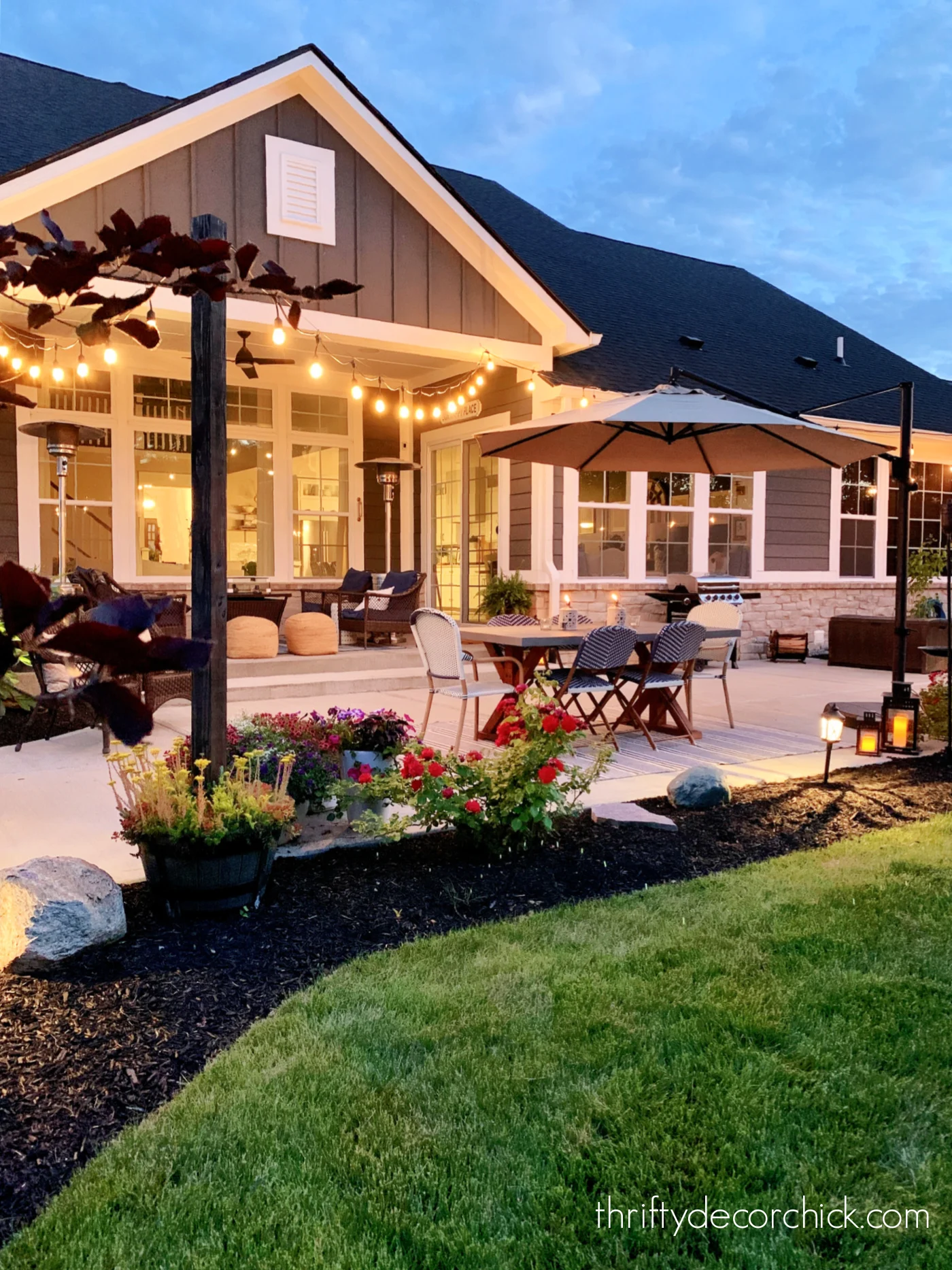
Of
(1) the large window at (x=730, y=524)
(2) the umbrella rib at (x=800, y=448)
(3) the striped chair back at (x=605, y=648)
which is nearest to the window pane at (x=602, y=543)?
(1) the large window at (x=730, y=524)

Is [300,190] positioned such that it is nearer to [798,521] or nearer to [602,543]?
[602,543]

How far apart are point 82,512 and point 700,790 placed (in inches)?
317

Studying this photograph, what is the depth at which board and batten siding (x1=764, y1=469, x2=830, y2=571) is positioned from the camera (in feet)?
40.1

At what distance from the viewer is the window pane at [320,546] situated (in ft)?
36.8

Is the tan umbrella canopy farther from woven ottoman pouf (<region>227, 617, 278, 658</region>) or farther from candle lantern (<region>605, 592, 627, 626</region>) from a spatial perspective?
candle lantern (<region>605, 592, 627, 626</region>)

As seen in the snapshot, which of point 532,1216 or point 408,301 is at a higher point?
point 408,301

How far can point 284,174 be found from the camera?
334 inches

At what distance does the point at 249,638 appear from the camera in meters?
8.40

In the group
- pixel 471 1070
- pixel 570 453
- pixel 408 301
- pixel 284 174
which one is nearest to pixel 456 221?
pixel 408 301

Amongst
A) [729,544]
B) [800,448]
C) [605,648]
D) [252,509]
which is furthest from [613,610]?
[605,648]

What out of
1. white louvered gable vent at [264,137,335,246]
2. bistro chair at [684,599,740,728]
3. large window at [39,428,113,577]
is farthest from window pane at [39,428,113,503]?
bistro chair at [684,599,740,728]

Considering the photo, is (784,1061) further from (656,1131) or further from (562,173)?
(562,173)

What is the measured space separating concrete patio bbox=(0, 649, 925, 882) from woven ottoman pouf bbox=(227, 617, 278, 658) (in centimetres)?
38

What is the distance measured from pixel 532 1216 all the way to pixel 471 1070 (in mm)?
483
